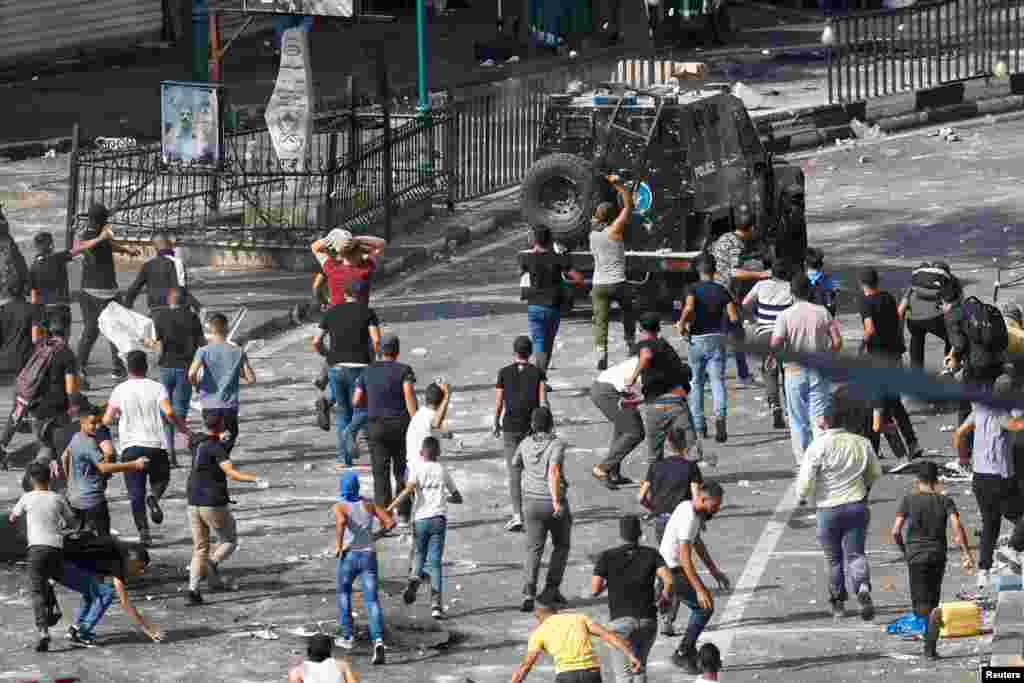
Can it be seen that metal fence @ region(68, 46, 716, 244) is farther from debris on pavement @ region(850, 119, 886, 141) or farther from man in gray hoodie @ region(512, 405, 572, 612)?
man in gray hoodie @ region(512, 405, 572, 612)

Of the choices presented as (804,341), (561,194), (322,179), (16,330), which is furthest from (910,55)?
(16,330)

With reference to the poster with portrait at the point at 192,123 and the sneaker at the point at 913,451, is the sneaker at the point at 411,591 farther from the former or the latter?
the poster with portrait at the point at 192,123

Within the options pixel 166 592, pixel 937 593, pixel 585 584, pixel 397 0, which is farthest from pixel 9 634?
pixel 397 0

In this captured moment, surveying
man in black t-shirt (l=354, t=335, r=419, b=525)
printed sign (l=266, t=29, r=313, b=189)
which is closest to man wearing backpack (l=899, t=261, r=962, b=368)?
man in black t-shirt (l=354, t=335, r=419, b=525)

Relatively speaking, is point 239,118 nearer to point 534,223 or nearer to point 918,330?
point 534,223

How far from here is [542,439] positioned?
40.4ft

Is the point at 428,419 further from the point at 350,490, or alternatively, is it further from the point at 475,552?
the point at 350,490

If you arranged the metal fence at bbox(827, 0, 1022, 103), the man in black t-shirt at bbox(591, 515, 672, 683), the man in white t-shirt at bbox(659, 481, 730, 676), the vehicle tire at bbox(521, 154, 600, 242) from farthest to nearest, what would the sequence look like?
the metal fence at bbox(827, 0, 1022, 103) < the vehicle tire at bbox(521, 154, 600, 242) < the man in white t-shirt at bbox(659, 481, 730, 676) < the man in black t-shirt at bbox(591, 515, 672, 683)

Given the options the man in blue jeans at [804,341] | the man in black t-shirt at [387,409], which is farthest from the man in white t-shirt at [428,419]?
the man in blue jeans at [804,341]

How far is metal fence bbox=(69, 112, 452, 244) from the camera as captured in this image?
24.0 meters

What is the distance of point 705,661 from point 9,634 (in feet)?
15.7

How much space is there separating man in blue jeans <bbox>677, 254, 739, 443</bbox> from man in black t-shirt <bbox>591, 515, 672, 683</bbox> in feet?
17.6

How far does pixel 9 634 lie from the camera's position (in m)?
11.9

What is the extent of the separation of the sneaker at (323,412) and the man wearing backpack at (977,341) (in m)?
5.12
